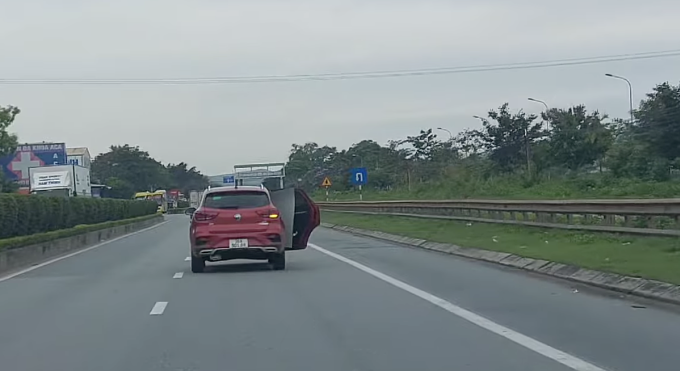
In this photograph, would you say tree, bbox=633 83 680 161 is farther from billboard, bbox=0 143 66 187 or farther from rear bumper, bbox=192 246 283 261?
billboard, bbox=0 143 66 187

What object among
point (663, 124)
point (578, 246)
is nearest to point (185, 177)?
point (663, 124)

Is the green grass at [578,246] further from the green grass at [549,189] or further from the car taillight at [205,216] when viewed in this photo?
the car taillight at [205,216]

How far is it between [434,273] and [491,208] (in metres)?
12.6

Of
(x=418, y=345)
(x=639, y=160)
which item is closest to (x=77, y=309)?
(x=418, y=345)

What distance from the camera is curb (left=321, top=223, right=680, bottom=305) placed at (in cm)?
1377

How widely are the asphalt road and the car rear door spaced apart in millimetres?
2486

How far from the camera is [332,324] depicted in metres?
12.4

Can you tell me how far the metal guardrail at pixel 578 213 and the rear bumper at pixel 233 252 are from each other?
288 inches

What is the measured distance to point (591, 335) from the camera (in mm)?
10914

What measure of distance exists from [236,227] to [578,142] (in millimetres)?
38630

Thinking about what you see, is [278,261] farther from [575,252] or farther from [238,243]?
[575,252]

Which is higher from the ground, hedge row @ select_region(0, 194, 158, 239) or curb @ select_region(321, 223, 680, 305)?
hedge row @ select_region(0, 194, 158, 239)

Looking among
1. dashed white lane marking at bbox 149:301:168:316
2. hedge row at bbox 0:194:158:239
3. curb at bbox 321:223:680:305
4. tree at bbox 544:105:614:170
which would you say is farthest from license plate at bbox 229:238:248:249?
tree at bbox 544:105:614:170

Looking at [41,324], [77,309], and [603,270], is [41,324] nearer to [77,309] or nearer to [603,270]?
[77,309]
